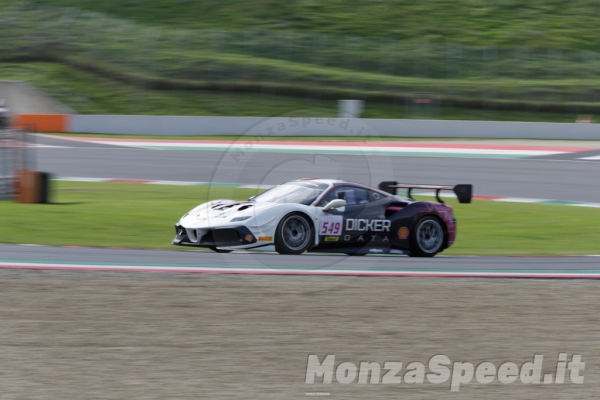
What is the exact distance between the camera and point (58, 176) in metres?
18.4

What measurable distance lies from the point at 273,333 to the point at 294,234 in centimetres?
329

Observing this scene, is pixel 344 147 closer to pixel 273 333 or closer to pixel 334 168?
pixel 334 168

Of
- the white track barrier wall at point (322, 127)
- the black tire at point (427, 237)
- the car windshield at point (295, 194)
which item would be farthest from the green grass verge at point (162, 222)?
the white track barrier wall at point (322, 127)

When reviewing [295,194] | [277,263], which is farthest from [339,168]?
[277,263]

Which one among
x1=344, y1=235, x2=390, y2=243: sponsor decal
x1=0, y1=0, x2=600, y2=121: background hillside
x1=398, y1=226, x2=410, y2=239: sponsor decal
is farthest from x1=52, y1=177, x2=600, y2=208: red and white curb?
x1=0, y1=0, x2=600, y2=121: background hillside

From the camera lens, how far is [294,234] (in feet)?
31.2

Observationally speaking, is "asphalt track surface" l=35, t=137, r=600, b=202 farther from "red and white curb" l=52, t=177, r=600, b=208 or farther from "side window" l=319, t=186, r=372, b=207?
"side window" l=319, t=186, r=372, b=207

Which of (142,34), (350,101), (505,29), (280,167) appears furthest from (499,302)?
(505,29)

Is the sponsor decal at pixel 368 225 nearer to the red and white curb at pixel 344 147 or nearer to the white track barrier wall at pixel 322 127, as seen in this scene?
the red and white curb at pixel 344 147

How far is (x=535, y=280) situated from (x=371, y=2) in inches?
1418

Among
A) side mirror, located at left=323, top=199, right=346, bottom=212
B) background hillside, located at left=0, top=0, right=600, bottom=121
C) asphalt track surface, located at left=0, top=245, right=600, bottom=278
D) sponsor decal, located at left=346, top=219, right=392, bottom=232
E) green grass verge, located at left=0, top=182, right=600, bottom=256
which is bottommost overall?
green grass verge, located at left=0, top=182, right=600, bottom=256

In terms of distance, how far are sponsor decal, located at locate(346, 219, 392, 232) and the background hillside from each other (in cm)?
2084

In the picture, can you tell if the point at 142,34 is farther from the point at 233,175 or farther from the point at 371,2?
the point at 233,175

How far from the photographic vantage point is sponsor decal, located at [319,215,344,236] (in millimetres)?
9531
